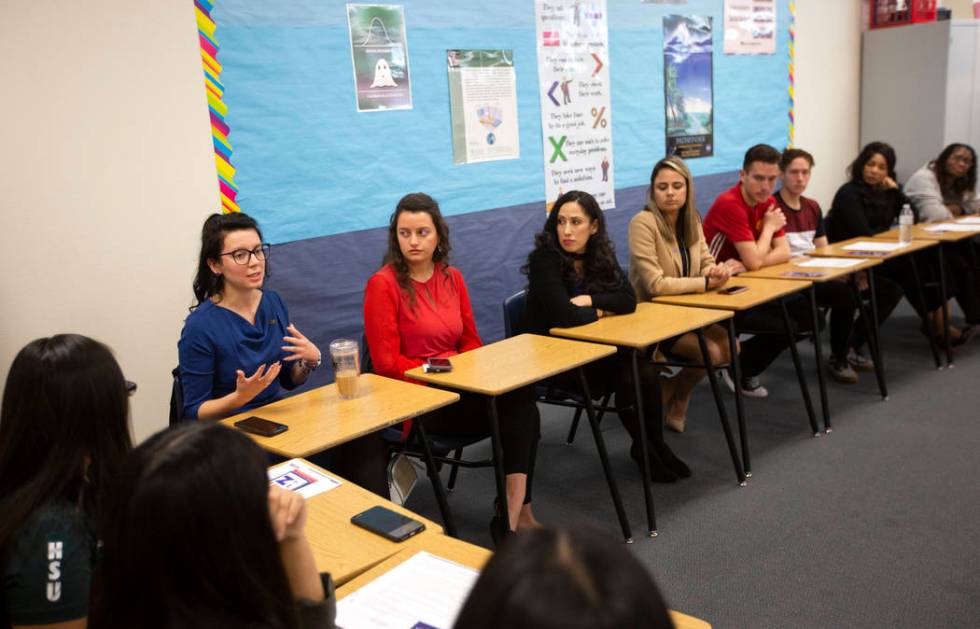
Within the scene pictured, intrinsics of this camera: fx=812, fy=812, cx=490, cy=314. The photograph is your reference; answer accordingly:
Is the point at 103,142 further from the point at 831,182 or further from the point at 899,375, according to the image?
the point at 831,182

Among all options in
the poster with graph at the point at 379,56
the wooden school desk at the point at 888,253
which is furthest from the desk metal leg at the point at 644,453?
the wooden school desk at the point at 888,253

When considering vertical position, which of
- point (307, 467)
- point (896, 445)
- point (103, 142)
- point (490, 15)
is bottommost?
point (896, 445)

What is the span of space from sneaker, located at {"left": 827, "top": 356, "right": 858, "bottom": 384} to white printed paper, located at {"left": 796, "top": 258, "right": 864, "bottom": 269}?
690 millimetres

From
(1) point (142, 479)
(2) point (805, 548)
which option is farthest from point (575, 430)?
(1) point (142, 479)

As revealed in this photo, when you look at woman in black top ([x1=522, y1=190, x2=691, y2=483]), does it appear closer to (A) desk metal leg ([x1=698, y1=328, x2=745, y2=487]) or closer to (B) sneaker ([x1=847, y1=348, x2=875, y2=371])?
(A) desk metal leg ([x1=698, y1=328, x2=745, y2=487])

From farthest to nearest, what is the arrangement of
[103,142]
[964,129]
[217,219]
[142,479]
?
[964,129] → [103,142] → [217,219] → [142,479]

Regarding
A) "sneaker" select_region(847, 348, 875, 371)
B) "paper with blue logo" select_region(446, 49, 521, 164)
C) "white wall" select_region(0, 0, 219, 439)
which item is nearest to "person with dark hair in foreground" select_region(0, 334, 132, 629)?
"white wall" select_region(0, 0, 219, 439)

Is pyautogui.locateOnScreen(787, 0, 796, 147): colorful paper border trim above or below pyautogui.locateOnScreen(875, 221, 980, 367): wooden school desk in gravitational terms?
above

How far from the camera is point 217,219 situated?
8.21ft

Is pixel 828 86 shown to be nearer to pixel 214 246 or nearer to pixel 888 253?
pixel 888 253

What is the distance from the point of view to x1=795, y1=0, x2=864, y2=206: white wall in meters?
6.13

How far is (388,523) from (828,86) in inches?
236

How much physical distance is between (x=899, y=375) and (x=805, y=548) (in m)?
2.21

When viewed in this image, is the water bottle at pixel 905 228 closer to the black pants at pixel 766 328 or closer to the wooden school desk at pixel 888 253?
the wooden school desk at pixel 888 253
